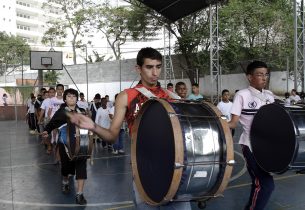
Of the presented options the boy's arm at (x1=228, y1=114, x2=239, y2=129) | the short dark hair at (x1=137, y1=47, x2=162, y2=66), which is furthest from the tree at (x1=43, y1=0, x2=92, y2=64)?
the short dark hair at (x1=137, y1=47, x2=162, y2=66)

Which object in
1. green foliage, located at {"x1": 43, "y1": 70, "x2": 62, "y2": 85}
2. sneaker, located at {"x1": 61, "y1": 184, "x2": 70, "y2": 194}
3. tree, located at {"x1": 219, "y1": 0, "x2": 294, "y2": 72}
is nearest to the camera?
sneaker, located at {"x1": 61, "y1": 184, "x2": 70, "y2": 194}

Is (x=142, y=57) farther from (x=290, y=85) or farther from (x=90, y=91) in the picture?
(x=90, y=91)

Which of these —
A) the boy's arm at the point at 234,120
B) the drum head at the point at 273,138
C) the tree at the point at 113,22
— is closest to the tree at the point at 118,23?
Answer: the tree at the point at 113,22

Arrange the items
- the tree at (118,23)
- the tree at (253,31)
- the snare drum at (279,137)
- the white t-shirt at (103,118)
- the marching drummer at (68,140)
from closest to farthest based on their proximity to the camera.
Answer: the snare drum at (279,137)
the marching drummer at (68,140)
the white t-shirt at (103,118)
the tree at (253,31)
the tree at (118,23)

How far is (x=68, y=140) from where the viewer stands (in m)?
6.01

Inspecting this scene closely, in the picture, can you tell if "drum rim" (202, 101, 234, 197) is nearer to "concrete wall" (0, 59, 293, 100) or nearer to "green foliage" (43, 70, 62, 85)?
"concrete wall" (0, 59, 293, 100)

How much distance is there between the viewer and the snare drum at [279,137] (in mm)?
3775

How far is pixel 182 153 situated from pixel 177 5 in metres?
13.9

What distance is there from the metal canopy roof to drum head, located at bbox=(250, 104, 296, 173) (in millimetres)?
11505

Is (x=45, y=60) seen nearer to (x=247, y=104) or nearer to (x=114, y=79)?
(x=114, y=79)

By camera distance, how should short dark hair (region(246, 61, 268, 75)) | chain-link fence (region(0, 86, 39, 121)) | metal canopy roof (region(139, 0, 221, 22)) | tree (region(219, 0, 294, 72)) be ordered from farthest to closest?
chain-link fence (region(0, 86, 39, 121))
tree (region(219, 0, 294, 72))
metal canopy roof (region(139, 0, 221, 22))
short dark hair (region(246, 61, 268, 75))

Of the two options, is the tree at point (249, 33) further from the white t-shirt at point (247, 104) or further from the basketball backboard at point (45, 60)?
the white t-shirt at point (247, 104)

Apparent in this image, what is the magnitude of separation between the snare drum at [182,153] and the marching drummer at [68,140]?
305 centimetres

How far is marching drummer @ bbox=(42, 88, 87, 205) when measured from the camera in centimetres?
573
